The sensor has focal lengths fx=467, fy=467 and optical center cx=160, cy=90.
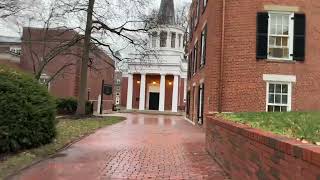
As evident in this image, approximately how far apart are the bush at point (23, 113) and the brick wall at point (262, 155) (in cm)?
452

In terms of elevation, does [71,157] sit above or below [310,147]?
below

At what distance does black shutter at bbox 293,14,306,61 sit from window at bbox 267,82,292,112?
1.25 metres

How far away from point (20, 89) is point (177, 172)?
4.41 m

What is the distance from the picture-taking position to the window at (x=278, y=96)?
19.0 meters

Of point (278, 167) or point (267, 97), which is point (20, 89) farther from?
point (267, 97)

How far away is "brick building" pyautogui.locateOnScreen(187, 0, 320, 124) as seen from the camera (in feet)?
62.0

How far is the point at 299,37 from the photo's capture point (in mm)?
18828

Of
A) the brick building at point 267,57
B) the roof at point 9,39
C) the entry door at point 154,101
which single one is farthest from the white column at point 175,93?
the brick building at point 267,57

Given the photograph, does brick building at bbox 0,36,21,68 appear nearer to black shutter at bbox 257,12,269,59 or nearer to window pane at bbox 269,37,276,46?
black shutter at bbox 257,12,269,59

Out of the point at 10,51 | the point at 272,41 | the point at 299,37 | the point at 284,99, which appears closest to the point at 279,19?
the point at 272,41

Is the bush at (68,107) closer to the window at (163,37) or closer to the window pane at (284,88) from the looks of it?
the window at (163,37)

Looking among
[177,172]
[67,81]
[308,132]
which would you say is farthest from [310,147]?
[67,81]

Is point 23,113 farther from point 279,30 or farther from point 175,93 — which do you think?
point 175,93

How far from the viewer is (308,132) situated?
6.01 m
